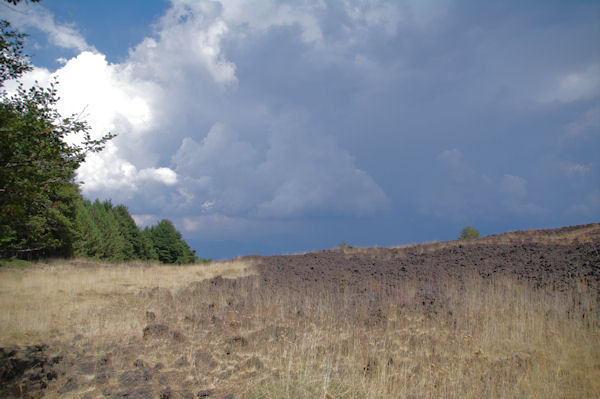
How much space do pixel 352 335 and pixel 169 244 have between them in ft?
129

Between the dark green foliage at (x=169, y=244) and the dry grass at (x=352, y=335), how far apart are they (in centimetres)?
2898

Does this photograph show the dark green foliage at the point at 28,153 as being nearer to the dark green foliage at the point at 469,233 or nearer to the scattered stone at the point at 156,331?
the scattered stone at the point at 156,331

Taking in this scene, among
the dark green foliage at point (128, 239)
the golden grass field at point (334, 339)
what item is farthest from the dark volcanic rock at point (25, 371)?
the dark green foliage at point (128, 239)

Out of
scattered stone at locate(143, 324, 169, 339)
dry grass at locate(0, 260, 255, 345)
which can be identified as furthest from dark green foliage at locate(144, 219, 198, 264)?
scattered stone at locate(143, 324, 169, 339)

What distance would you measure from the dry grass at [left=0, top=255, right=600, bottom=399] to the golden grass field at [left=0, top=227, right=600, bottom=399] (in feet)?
0.11

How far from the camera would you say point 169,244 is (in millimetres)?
42969

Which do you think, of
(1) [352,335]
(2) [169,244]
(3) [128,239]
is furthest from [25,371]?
(2) [169,244]

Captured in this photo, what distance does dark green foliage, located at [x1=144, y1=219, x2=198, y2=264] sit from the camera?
140ft

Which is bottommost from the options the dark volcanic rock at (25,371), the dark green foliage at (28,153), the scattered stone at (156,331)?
the dark volcanic rock at (25,371)

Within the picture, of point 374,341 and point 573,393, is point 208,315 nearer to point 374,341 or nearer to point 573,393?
point 374,341

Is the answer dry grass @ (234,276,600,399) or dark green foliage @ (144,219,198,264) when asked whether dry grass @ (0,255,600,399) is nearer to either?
dry grass @ (234,276,600,399)

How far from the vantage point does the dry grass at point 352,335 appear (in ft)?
18.1

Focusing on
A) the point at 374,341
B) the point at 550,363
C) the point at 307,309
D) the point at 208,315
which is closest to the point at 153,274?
the point at 208,315

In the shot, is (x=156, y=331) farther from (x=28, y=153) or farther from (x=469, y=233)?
(x=469, y=233)
